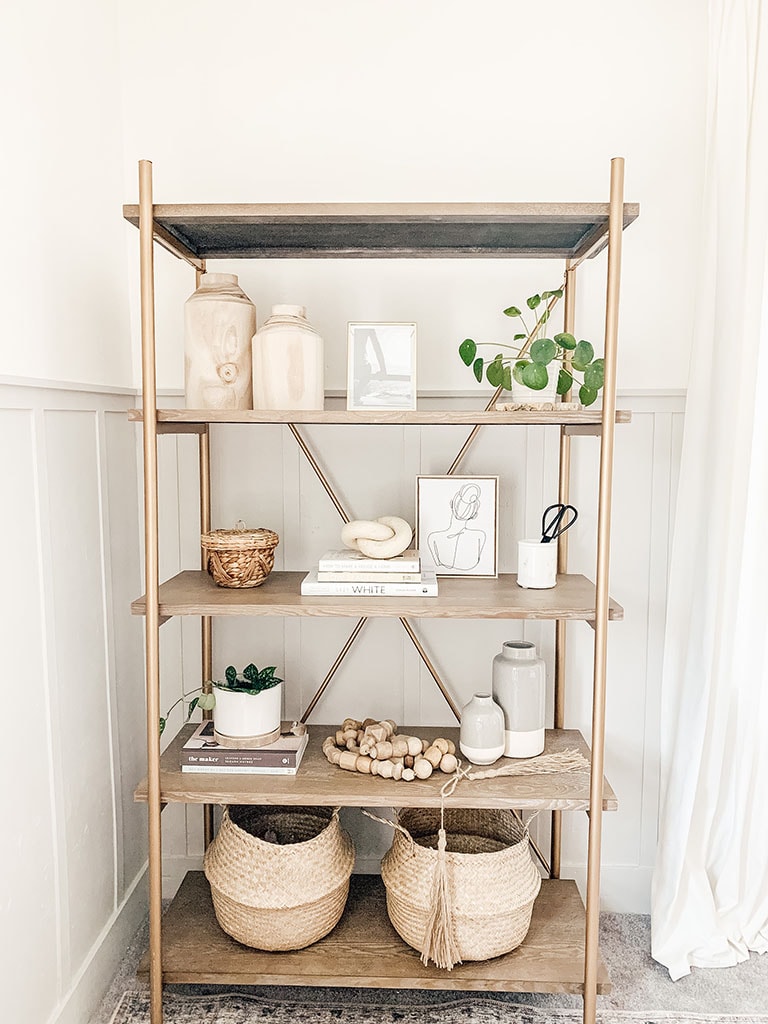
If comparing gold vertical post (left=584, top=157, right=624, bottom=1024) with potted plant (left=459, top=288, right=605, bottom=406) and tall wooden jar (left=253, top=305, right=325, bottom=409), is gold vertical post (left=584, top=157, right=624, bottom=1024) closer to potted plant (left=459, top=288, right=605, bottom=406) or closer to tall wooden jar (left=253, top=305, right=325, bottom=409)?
potted plant (left=459, top=288, right=605, bottom=406)

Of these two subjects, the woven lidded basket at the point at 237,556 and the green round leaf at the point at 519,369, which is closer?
the green round leaf at the point at 519,369

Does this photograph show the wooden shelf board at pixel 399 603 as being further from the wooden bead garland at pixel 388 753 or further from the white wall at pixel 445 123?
the white wall at pixel 445 123

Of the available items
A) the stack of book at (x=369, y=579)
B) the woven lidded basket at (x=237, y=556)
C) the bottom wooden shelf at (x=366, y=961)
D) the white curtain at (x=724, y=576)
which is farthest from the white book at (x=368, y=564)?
the bottom wooden shelf at (x=366, y=961)

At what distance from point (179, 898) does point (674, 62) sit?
2.20 m

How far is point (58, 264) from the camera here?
1684 mm

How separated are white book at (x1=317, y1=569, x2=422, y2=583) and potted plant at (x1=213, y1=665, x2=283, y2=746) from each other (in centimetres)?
27

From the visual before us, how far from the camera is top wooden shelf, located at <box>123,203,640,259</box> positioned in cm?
159

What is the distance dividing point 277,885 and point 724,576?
113cm

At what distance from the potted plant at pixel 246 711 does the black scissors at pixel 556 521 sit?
0.67 meters

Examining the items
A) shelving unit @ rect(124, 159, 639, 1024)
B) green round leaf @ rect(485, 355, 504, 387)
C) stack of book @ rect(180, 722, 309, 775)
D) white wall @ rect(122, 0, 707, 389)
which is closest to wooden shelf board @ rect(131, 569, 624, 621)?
shelving unit @ rect(124, 159, 639, 1024)

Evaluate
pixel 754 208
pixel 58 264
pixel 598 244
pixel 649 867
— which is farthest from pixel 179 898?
pixel 754 208

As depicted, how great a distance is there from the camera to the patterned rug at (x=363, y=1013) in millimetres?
1812

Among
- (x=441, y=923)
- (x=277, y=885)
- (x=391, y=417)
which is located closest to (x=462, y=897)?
(x=441, y=923)

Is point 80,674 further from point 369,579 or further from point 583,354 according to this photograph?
point 583,354
